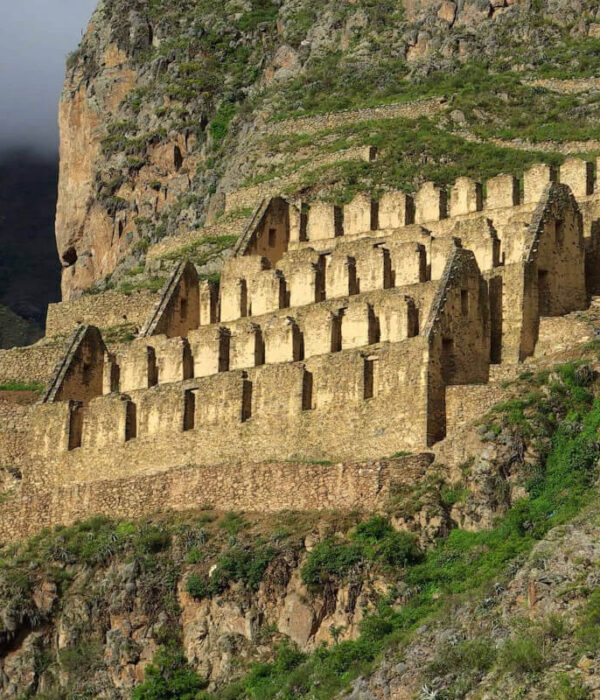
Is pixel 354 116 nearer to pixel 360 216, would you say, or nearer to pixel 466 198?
pixel 360 216

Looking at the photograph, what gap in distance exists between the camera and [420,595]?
4584cm

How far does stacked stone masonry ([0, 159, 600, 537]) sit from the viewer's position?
52.4 m

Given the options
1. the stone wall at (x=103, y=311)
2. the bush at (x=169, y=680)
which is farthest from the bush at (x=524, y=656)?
the stone wall at (x=103, y=311)

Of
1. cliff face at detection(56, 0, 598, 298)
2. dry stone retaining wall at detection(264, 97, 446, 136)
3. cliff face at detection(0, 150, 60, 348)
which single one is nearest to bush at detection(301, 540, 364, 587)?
cliff face at detection(56, 0, 598, 298)

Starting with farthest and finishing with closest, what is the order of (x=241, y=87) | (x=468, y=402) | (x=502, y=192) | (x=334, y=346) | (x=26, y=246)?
1. (x=26, y=246)
2. (x=241, y=87)
3. (x=502, y=192)
4. (x=334, y=346)
5. (x=468, y=402)

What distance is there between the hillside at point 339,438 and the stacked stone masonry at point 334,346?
0.09 meters

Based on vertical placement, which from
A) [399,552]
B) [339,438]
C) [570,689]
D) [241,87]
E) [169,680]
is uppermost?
[241,87]

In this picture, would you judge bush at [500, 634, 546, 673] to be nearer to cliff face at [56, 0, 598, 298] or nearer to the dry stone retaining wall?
cliff face at [56, 0, 598, 298]

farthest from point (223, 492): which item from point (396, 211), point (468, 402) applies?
point (396, 211)

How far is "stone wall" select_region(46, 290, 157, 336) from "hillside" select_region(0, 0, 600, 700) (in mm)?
155

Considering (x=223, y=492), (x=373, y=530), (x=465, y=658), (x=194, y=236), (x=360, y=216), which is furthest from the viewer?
(x=194, y=236)

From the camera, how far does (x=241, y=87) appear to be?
92.9 meters

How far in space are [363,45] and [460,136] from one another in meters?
14.4

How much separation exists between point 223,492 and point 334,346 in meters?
5.85
